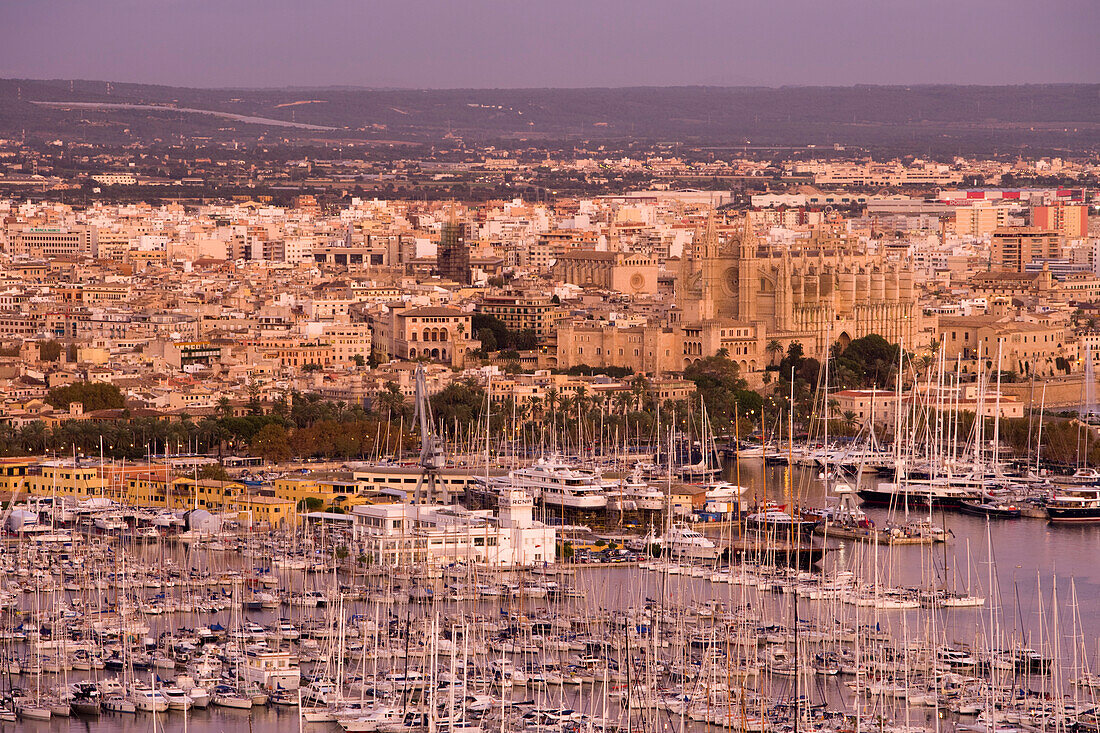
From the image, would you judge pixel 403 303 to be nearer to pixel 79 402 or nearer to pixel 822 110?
pixel 79 402

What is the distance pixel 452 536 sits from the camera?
2545 centimetres

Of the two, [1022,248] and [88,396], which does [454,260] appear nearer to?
[1022,248]

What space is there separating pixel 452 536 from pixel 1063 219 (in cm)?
6830

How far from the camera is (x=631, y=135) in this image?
182 meters

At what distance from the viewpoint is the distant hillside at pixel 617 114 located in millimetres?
162500

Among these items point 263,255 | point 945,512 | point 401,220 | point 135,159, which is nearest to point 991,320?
point 945,512

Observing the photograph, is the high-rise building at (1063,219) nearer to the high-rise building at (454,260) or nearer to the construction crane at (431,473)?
the high-rise building at (454,260)

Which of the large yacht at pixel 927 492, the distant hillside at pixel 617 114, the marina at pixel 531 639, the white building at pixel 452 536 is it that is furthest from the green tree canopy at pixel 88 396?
the distant hillside at pixel 617 114

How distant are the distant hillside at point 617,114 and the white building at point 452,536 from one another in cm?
13069

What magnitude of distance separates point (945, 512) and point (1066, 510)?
140 cm

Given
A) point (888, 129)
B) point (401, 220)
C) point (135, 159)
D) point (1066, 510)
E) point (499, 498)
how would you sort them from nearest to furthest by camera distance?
point (499, 498), point (1066, 510), point (401, 220), point (135, 159), point (888, 129)

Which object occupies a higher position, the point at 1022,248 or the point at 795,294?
the point at 795,294

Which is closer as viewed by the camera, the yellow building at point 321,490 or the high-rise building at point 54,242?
the yellow building at point 321,490

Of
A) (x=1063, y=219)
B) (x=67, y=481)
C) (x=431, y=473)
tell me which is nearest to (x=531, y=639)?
(x=431, y=473)
